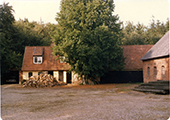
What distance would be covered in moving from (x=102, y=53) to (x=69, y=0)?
9.31 m

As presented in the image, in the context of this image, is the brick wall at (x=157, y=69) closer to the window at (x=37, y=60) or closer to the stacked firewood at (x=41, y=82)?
the stacked firewood at (x=41, y=82)

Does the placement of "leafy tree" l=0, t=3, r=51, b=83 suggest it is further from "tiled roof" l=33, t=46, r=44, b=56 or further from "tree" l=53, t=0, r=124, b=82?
"tree" l=53, t=0, r=124, b=82

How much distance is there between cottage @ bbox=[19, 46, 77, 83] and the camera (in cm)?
3375

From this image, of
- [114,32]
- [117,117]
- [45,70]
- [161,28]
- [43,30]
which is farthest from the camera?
[161,28]

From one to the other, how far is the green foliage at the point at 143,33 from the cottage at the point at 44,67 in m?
12.0

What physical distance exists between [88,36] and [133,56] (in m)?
11.7

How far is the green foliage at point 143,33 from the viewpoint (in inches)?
2005

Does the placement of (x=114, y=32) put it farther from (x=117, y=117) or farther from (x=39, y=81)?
(x=117, y=117)

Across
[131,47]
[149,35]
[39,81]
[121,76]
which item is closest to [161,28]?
[149,35]

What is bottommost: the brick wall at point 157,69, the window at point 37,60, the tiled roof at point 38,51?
the brick wall at point 157,69

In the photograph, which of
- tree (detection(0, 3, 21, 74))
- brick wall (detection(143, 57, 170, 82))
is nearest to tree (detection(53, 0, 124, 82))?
brick wall (detection(143, 57, 170, 82))

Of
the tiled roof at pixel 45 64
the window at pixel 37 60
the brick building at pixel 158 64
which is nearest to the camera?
the brick building at pixel 158 64

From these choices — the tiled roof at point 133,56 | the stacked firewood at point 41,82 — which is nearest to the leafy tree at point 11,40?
the stacked firewood at point 41,82

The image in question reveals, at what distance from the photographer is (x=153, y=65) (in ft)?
89.7
